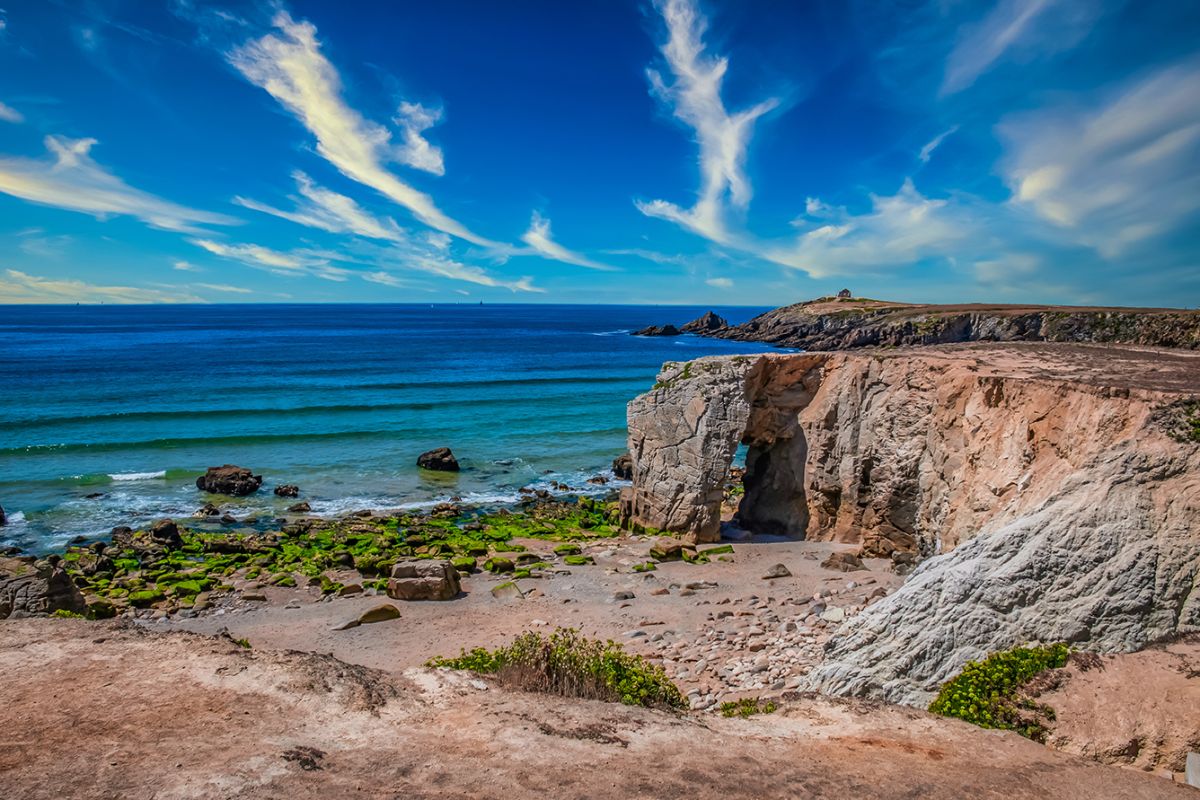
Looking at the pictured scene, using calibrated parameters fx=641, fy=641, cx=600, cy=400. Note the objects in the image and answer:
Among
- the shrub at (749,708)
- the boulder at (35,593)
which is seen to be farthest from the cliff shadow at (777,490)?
the boulder at (35,593)

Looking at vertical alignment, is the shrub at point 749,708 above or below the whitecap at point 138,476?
above

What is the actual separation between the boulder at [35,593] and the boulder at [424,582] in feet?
23.5

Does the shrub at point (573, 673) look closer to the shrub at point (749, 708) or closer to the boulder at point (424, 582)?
the shrub at point (749, 708)

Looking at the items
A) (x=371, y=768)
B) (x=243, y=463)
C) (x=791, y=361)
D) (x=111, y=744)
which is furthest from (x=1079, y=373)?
(x=243, y=463)

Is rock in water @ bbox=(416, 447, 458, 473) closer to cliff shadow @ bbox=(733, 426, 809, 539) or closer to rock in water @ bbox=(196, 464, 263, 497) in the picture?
rock in water @ bbox=(196, 464, 263, 497)

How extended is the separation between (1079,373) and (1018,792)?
439 inches

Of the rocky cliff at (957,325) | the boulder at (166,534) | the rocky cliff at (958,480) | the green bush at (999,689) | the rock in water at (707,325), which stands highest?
the rock in water at (707,325)

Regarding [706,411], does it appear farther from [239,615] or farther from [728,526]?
[239,615]

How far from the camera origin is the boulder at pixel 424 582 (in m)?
18.3

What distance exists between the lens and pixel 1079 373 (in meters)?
14.3

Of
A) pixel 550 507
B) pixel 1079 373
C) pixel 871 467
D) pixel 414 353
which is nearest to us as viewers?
pixel 1079 373

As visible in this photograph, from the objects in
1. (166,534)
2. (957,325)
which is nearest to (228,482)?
(166,534)

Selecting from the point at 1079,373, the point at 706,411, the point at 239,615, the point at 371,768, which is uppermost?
the point at 1079,373

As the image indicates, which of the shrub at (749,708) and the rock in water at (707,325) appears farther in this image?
the rock in water at (707,325)
